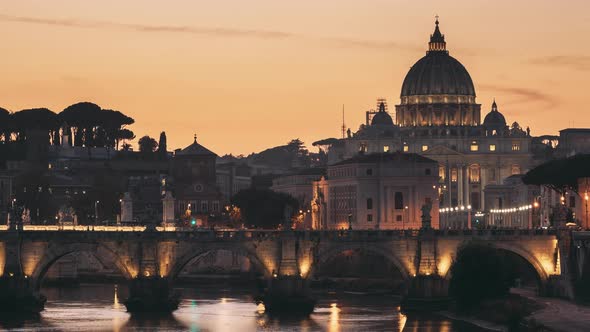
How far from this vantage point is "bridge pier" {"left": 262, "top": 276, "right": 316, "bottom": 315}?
411 feet

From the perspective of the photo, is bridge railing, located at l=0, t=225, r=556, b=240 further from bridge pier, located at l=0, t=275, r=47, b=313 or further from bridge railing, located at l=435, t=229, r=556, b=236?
bridge pier, located at l=0, t=275, r=47, b=313

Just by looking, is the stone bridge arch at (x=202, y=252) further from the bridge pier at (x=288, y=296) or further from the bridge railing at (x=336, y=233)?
the bridge pier at (x=288, y=296)

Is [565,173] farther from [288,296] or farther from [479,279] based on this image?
[288,296]

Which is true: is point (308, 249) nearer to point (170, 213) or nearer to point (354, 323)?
point (354, 323)

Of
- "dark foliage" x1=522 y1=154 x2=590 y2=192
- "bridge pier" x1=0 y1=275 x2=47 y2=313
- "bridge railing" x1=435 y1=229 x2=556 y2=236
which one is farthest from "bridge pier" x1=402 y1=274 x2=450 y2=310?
"bridge pier" x1=0 y1=275 x2=47 y2=313

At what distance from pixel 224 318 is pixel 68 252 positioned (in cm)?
979

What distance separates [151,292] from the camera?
410 ft

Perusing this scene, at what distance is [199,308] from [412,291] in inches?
521

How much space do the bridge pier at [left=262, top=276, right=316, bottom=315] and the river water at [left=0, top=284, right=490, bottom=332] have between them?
0.77 meters

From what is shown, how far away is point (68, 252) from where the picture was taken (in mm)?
125375

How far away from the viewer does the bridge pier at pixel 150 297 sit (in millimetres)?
124312

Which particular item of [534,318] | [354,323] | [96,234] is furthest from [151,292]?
[534,318]

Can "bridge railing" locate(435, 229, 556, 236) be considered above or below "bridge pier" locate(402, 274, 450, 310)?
above

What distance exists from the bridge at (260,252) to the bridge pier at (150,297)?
56 mm
